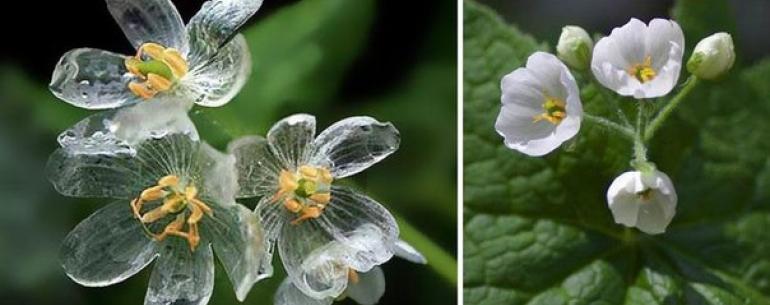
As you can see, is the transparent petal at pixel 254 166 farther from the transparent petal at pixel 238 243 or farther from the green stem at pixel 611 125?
the green stem at pixel 611 125

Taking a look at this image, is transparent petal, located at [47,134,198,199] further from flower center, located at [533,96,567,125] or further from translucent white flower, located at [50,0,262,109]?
flower center, located at [533,96,567,125]

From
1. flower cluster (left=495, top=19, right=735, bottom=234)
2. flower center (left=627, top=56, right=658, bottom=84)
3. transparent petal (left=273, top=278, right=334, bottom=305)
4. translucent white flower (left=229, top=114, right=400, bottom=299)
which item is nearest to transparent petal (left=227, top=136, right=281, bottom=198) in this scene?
translucent white flower (left=229, top=114, right=400, bottom=299)

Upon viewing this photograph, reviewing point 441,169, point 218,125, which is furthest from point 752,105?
point 218,125

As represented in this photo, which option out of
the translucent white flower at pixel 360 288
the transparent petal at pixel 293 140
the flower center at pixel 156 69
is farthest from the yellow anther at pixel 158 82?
the translucent white flower at pixel 360 288

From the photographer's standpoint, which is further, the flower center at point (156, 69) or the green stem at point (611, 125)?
the green stem at point (611, 125)

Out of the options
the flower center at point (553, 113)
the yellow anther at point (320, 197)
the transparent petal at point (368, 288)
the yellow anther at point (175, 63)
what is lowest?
the transparent petal at point (368, 288)

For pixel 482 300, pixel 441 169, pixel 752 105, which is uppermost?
pixel 752 105

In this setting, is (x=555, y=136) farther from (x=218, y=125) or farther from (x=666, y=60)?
(x=218, y=125)
